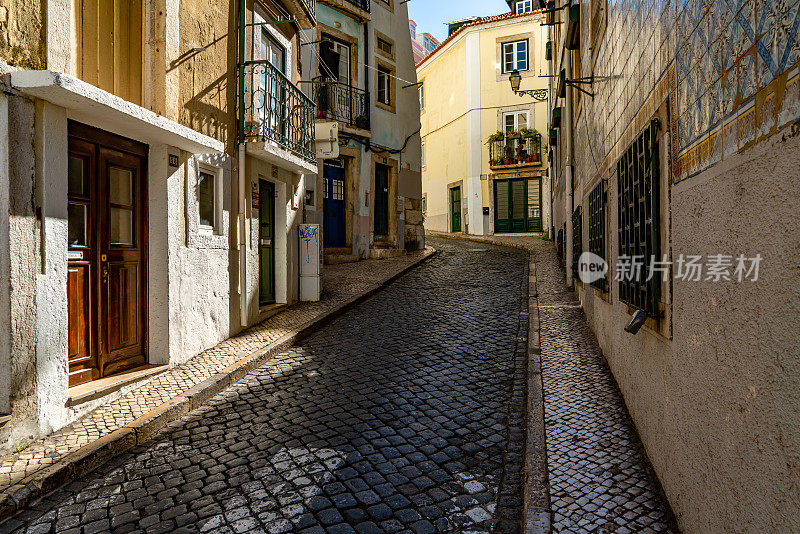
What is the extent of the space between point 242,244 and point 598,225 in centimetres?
508

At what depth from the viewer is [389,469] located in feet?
12.4

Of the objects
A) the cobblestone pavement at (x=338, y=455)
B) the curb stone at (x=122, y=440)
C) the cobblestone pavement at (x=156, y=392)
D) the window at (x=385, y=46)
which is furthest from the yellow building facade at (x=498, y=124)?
the curb stone at (x=122, y=440)

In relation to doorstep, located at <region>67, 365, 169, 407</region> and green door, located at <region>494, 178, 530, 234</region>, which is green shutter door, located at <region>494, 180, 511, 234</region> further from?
doorstep, located at <region>67, 365, 169, 407</region>

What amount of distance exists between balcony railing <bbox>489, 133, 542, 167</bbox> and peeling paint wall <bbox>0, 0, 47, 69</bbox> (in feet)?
73.2

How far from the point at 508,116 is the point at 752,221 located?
83.0 ft

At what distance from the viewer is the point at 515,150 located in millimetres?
25344

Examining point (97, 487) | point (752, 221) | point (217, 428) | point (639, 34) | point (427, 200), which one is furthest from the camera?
point (427, 200)

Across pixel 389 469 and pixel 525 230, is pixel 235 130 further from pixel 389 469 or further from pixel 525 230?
pixel 525 230

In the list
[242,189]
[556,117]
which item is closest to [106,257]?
[242,189]

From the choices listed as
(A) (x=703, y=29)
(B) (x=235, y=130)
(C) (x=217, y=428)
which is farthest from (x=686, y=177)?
(B) (x=235, y=130)

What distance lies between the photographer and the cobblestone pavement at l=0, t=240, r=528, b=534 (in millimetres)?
3188

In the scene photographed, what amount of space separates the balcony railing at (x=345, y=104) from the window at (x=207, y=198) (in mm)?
8693

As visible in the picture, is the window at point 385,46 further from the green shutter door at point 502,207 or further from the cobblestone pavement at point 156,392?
the cobblestone pavement at point 156,392

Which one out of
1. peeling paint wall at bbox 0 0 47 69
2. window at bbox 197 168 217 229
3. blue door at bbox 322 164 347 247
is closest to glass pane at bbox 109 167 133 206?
window at bbox 197 168 217 229
